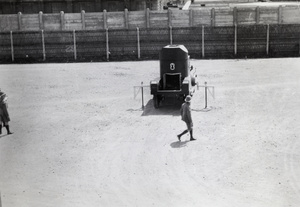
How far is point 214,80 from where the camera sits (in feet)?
84.1

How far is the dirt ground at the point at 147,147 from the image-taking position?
11.4m

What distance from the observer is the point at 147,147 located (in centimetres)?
1505

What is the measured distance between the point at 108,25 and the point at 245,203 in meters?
26.0

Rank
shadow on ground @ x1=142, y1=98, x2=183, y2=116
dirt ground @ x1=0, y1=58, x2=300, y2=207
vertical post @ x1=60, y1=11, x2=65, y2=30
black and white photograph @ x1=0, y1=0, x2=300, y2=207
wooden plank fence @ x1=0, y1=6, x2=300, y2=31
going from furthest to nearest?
vertical post @ x1=60, y1=11, x2=65, y2=30
wooden plank fence @ x1=0, y1=6, x2=300, y2=31
shadow on ground @ x1=142, y1=98, x2=183, y2=116
black and white photograph @ x1=0, y1=0, x2=300, y2=207
dirt ground @ x1=0, y1=58, x2=300, y2=207

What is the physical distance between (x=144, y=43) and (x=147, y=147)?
2067 cm

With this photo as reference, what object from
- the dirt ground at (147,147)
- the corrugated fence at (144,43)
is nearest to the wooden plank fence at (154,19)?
the corrugated fence at (144,43)

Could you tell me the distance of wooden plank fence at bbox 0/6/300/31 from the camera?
3462 centimetres

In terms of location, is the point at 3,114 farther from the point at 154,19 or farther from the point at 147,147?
the point at 154,19

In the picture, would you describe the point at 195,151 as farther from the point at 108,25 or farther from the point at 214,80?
the point at 108,25

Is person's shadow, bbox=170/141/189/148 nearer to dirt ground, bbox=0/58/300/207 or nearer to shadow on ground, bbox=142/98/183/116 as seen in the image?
dirt ground, bbox=0/58/300/207

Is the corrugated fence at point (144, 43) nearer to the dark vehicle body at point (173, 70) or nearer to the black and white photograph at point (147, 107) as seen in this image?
the black and white photograph at point (147, 107)

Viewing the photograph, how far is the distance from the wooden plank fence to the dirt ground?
936 cm

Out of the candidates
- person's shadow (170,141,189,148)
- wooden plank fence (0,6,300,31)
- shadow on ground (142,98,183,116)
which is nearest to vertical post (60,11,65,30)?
wooden plank fence (0,6,300,31)

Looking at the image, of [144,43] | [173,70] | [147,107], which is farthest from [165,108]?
[144,43]
